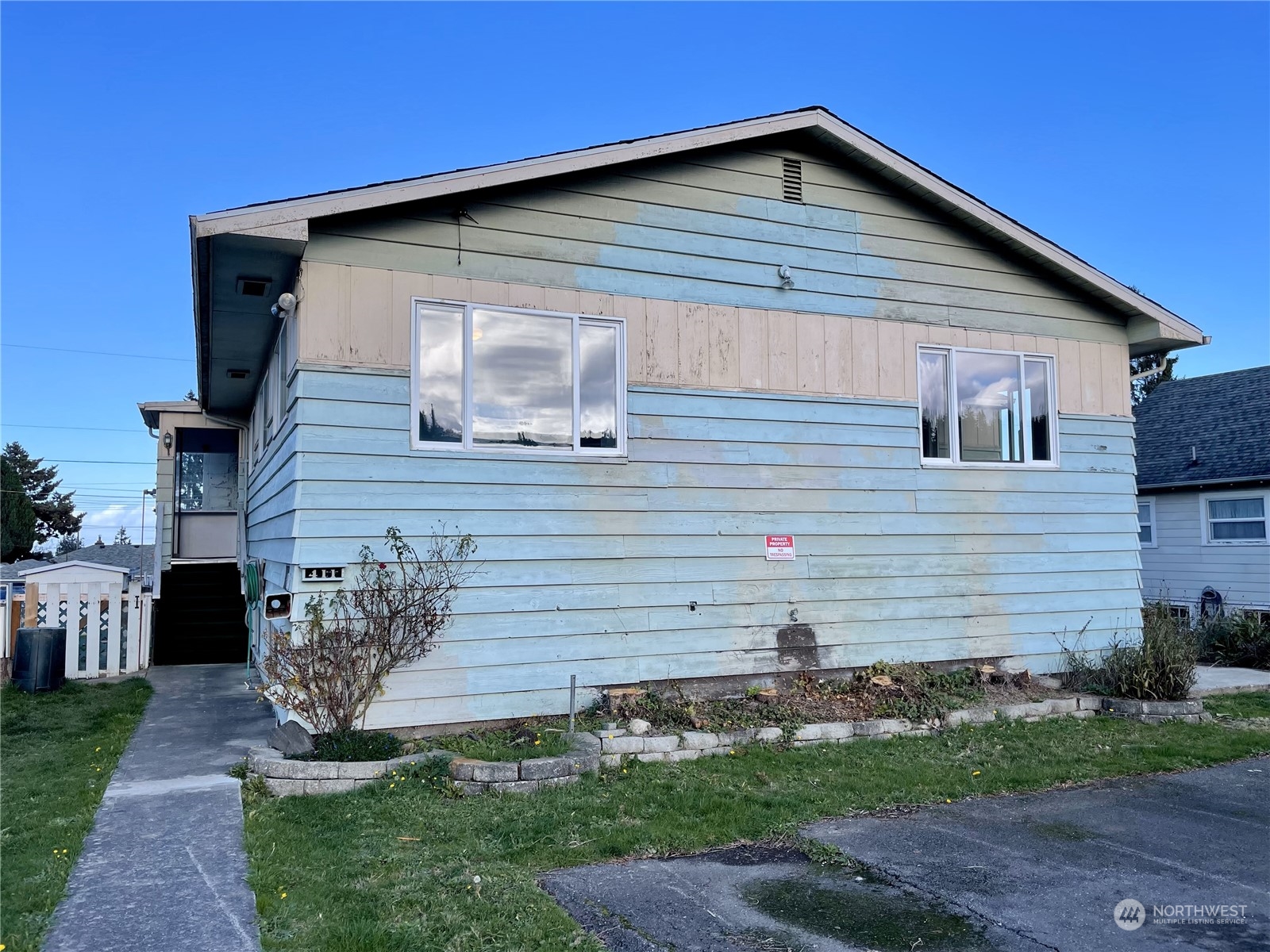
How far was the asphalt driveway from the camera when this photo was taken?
3.87m

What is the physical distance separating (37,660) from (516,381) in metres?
6.32

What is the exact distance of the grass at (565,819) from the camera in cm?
387

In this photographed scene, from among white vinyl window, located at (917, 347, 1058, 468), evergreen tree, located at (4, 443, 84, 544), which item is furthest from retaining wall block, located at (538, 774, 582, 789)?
evergreen tree, located at (4, 443, 84, 544)

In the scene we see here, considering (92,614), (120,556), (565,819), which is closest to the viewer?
(565,819)

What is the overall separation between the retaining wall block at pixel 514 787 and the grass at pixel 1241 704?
720 centimetres

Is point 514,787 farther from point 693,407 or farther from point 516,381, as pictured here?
point 693,407

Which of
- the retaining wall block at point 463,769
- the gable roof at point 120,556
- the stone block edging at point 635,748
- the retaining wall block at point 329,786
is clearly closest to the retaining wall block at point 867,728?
the stone block edging at point 635,748

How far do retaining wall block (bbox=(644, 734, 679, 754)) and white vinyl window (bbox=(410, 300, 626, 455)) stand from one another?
2.44 metres

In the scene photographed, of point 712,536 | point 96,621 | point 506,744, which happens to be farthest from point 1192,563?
point 96,621

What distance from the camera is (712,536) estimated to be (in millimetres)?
8117

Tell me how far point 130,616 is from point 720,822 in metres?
8.70

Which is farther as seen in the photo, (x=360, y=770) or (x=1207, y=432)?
(x=1207, y=432)

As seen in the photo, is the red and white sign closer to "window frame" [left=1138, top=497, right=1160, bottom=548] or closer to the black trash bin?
the black trash bin

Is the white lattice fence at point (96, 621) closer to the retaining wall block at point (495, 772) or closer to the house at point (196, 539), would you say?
the house at point (196, 539)
